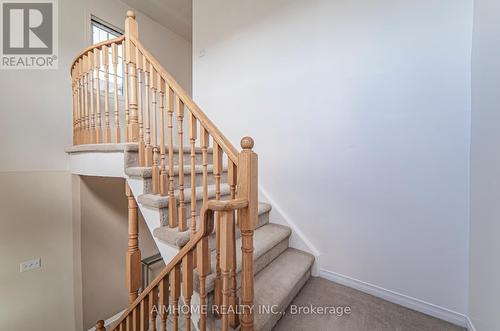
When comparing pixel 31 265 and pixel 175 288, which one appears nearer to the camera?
pixel 175 288

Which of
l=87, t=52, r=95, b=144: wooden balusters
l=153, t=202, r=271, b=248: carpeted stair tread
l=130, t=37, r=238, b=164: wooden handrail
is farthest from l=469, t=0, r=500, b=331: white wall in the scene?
l=87, t=52, r=95, b=144: wooden balusters

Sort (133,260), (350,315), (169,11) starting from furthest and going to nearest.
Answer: (169,11) < (133,260) < (350,315)

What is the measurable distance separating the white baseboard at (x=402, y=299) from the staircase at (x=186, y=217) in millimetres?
233

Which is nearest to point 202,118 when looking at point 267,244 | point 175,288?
point 175,288

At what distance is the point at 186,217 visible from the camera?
140 cm

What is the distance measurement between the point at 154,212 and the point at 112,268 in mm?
2412

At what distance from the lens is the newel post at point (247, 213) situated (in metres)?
0.98

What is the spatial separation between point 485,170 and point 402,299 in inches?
38.9

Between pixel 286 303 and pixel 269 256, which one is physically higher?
pixel 269 256

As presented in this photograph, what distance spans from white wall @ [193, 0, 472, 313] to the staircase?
47cm

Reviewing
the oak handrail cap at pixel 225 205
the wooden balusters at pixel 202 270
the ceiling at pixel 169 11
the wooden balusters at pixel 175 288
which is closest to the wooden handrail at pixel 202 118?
the oak handrail cap at pixel 225 205

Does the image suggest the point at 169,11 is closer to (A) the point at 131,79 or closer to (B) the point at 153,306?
(A) the point at 131,79

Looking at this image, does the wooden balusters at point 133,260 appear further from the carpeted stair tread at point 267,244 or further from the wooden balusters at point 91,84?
the wooden balusters at point 91,84

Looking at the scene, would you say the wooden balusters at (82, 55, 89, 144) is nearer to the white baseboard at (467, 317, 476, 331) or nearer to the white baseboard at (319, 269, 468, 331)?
the white baseboard at (319, 269, 468, 331)
